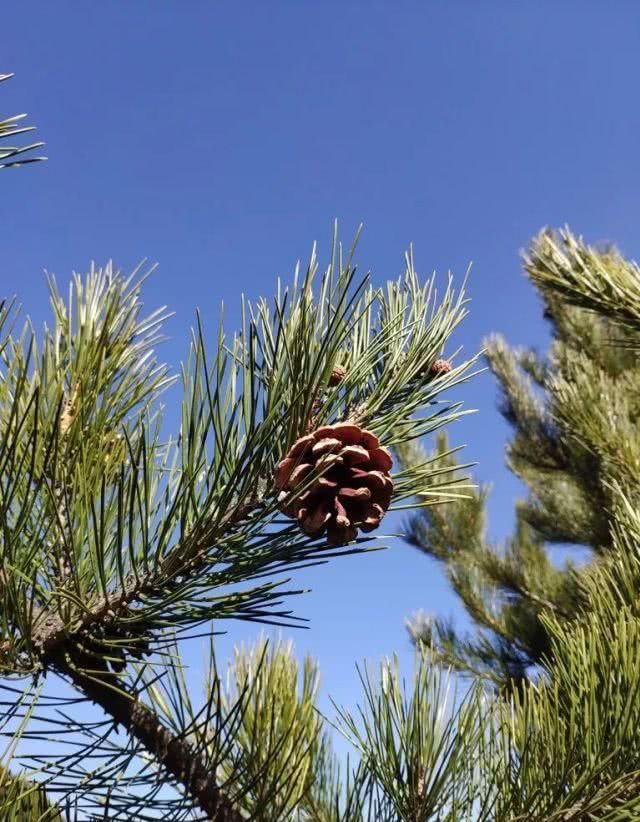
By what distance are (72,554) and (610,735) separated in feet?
1.56

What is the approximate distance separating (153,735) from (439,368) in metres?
0.35

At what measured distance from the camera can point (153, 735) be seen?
483mm

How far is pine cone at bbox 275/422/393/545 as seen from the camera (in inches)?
17.4

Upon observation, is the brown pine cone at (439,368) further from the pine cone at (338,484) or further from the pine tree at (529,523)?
the pine tree at (529,523)

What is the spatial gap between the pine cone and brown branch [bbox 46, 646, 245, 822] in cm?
16

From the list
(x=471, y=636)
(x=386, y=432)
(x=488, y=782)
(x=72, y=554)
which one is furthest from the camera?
(x=471, y=636)

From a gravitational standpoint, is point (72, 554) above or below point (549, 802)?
above

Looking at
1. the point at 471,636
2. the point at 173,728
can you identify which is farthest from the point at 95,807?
the point at 471,636

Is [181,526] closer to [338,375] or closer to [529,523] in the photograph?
[338,375]

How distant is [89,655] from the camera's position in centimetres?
44

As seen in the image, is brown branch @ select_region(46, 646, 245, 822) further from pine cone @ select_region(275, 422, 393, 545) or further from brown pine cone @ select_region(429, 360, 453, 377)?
brown pine cone @ select_region(429, 360, 453, 377)

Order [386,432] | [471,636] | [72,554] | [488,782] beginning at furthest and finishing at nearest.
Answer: [471,636] → [488,782] → [386,432] → [72,554]

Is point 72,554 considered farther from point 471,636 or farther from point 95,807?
point 471,636

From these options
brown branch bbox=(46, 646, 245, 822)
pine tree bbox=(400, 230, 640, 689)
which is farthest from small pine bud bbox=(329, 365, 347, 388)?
pine tree bbox=(400, 230, 640, 689)
